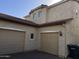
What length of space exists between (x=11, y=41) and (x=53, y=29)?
4.98 m

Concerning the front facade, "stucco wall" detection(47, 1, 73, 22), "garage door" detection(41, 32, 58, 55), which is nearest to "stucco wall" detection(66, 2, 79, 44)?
the front facade

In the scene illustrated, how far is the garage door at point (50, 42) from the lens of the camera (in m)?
12.3

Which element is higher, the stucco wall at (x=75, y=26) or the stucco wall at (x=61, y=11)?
the stucco wall at (x=61, y=11)

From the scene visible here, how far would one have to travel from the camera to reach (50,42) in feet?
43.0

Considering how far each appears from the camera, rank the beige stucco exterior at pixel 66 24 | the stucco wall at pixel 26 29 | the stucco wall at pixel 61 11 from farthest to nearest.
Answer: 1. the stucco wall at pixel 61 11
2. the stucco wall at pixel 26 29
3. the beige stucco exterior at pixel 66 24

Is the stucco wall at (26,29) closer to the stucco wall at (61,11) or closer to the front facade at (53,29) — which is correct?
the front facade at (53,29)

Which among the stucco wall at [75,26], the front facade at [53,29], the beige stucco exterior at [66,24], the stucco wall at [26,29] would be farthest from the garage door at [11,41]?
the stucco wall at [75,26]

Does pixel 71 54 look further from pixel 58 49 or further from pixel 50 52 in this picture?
pixel 50 52

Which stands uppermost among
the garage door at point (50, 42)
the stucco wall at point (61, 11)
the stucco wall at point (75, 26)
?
the stucco wall at point (61, 11)

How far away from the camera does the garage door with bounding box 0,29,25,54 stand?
1124cm

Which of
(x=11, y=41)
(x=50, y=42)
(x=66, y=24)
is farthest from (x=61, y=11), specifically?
(x=11, y=41)

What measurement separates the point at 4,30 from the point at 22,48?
3.27 m

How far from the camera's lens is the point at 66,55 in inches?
431

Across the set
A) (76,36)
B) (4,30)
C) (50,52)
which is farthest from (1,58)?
(76,36)
